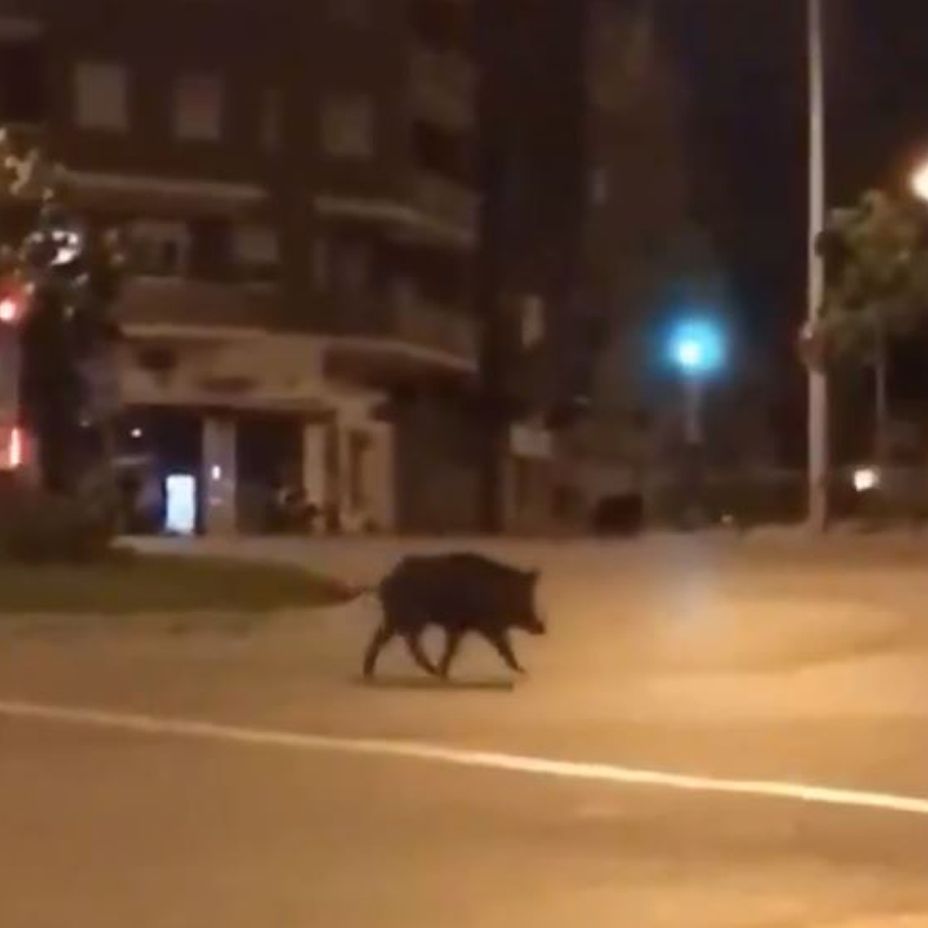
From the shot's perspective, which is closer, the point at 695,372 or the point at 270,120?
the point at 270,120

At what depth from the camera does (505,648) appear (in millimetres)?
23047

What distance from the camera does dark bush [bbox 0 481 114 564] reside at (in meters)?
34.4

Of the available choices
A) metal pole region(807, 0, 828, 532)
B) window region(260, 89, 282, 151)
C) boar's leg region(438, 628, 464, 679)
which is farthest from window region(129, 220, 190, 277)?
boar's leg region(438, 628, 464, 679)

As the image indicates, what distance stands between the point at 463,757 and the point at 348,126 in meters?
54.5

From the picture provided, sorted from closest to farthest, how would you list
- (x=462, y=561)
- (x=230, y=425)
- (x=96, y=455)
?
(x=462, y=561), (x=96, y=455), (x=230, y=425)

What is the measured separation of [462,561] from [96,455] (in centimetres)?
2002

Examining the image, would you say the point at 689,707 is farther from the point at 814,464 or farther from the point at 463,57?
the point at 463,57

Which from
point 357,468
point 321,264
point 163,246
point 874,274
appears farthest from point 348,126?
point 874,274

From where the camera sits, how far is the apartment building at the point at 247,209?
68.2 m

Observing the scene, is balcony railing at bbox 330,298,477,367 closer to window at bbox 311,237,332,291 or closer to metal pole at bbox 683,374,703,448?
window at bbox 311,237,332,291

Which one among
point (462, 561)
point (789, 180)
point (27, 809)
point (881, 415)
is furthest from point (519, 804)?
point (789, 180)

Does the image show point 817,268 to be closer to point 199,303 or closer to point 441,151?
point 199,303

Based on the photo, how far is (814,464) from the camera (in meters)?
56.4

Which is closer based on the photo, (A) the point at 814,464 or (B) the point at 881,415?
(A) the point at 814,464
